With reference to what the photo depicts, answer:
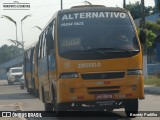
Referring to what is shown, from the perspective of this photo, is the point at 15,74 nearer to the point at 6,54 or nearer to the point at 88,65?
the point at 88,65

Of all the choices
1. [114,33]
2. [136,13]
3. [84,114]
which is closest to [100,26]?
[114,33]

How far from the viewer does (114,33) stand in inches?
547

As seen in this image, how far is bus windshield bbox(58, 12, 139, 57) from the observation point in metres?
13.6

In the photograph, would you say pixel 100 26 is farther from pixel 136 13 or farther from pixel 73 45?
pixel 136 13

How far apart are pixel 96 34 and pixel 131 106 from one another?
86.1 inches

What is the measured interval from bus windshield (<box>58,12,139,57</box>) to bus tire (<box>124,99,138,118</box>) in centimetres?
129

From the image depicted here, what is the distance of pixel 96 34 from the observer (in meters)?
13.9

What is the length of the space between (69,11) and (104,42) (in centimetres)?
144

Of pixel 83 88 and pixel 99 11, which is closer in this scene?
pixel 83 88

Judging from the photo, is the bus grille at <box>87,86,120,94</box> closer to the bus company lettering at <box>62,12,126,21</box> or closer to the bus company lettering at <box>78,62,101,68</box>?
the bus company lettering at <box>78,62,101,68</box>

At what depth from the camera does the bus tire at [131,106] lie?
13625 mm

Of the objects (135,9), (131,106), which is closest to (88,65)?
(131,106)

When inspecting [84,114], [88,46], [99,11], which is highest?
[99,11]

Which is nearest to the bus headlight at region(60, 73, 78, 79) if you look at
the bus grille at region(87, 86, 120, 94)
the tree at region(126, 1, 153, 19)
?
the bus grille at region(87, 86, 120, 94)
